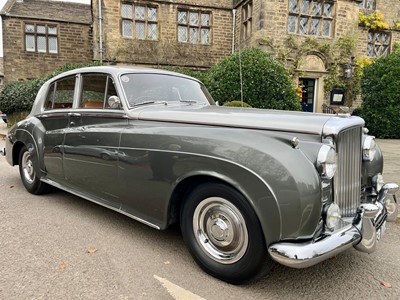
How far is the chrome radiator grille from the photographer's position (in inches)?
93.5

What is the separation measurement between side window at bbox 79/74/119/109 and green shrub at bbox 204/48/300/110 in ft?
23.2

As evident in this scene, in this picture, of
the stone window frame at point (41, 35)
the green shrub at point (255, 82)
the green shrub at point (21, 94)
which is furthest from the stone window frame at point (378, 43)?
the stone window frame at point (41, 35)

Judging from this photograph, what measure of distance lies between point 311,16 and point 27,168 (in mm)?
14367

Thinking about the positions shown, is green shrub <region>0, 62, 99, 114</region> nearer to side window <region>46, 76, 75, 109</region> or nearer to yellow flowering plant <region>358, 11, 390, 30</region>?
side window <region>46, 76, 75, 109</region>

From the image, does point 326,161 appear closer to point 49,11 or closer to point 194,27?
point 194,27

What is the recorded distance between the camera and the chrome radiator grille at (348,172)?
2375mm

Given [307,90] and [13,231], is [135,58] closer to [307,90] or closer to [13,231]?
[307,90]

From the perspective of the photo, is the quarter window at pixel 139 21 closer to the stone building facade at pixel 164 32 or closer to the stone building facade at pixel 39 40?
the stone building facade at pixel 164 32

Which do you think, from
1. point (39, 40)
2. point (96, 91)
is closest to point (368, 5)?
point (39, 40)

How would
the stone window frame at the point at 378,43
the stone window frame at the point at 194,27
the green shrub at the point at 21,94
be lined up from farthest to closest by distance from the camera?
the stone window frame at the point at 378,43
the stone window frame at the point at 194,27
the green shrub at the point at 21,94

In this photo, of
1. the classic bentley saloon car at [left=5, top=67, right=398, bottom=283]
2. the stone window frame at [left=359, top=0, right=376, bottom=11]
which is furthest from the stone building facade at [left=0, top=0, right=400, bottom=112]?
the classic bentley saloon car at [left=5, top=67, right=398, bottom=283]

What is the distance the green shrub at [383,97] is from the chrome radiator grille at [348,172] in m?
10.9

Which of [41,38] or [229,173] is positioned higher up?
[41,38]

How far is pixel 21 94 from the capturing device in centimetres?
1464
